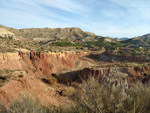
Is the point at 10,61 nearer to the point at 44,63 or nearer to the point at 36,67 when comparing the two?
the point at 36,67

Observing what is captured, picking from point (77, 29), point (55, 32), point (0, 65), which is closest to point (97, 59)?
point (0, 65)

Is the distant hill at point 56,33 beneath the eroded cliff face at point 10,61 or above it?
above

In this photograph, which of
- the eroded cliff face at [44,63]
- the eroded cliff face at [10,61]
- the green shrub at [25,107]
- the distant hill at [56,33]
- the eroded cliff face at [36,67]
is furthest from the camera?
the distant hill at [56,33]

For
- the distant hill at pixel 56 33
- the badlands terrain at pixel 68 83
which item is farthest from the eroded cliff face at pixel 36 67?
the distant hill at pixel 56 33

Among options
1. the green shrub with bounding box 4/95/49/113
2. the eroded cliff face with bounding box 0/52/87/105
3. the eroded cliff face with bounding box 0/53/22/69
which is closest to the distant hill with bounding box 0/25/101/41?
the eroded cliff face with bounding box 0/52/87/105

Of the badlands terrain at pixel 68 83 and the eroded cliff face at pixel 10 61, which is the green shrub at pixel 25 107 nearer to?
the badlands terrain at pixel 68 83

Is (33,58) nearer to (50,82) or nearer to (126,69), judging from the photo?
(50,82)

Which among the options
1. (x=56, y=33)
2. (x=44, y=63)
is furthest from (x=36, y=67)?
(x=56, y=33)

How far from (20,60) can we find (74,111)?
77.2 feet

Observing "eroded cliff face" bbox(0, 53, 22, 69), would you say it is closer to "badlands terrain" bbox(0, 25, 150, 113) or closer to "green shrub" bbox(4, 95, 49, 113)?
"badlands terrain" bbox(0, 25, 150, 113)

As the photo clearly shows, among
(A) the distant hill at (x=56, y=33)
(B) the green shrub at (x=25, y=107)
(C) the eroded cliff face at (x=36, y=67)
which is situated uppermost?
(A) the distant hill at (x=56, y=33)

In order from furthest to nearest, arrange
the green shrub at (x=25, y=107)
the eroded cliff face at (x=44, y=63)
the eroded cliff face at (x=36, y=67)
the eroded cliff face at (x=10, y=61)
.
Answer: the eroded cliff face at (x=44, y=63) < the eroded cliff face at (x=10, y=61) < the eroded cliff face at (x=36, y=67) < the green shrub at (x=25, y=107)

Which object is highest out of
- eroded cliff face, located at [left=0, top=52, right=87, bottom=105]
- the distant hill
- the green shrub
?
the distant hill

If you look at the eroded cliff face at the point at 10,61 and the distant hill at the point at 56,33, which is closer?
the eroded cliff face at the point at 10,61
